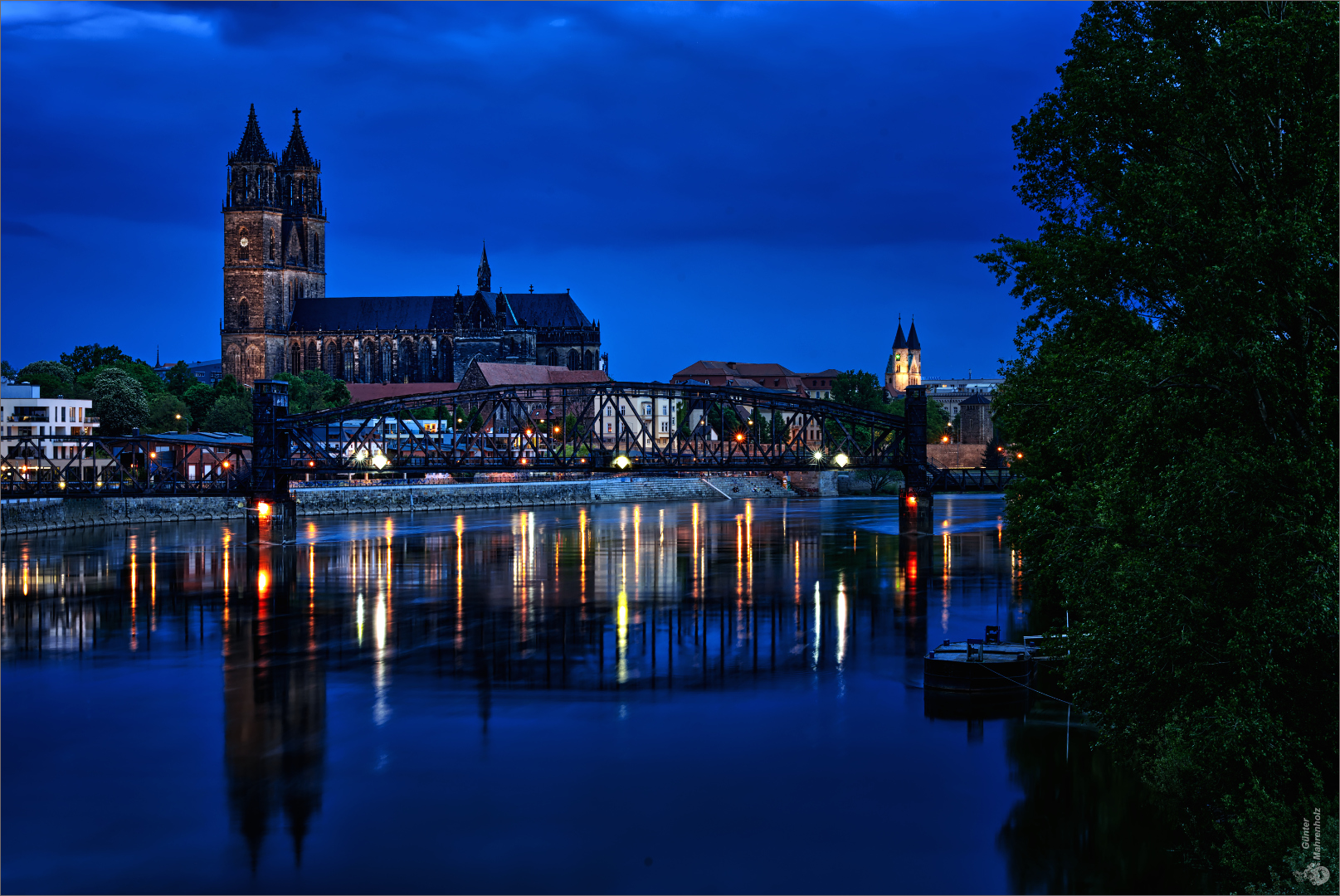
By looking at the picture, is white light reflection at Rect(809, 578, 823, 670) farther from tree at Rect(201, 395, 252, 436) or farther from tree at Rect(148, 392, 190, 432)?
tree at Rect(201, 395, 252, 436)

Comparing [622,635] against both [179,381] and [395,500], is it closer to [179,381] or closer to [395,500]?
[395,500]

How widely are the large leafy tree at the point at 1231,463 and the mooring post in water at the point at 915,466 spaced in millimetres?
63590

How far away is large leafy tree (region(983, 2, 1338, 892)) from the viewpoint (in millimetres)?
19188

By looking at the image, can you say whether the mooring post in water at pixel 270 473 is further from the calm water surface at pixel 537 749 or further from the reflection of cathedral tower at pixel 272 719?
the reflection of cathedral tower at pixel 272 719

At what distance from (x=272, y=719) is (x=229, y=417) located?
411 ft

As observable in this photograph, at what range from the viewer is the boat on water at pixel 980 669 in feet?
112

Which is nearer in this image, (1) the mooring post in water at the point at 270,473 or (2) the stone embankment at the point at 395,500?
(1) the mooring post in water at the point at 270,473

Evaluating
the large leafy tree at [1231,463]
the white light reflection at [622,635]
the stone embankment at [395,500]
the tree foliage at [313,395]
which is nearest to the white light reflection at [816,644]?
the white light reflection at [622,635]

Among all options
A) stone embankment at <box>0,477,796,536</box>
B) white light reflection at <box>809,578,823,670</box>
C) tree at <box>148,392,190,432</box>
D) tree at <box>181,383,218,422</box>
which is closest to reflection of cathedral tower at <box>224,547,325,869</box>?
white light reflection at <box>809,578,823,670</box>

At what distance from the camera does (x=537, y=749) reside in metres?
29.6

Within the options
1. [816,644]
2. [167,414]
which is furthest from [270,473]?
[167,414]

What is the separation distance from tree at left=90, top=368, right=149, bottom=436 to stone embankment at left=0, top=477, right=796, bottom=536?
25.3m

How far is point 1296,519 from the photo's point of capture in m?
19.0

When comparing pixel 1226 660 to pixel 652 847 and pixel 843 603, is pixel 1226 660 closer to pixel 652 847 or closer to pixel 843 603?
pixel 652 847
